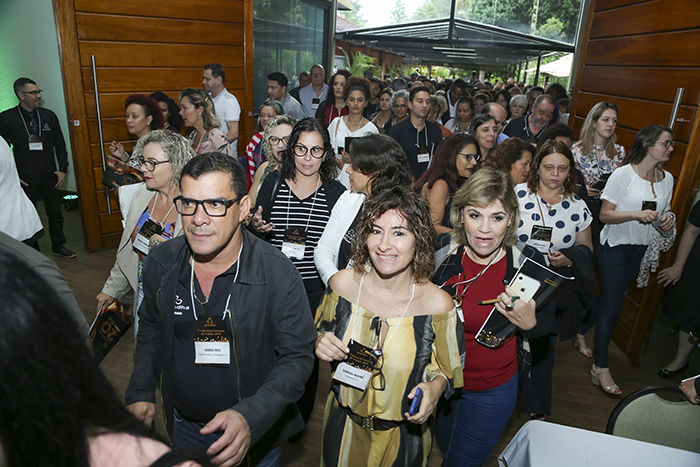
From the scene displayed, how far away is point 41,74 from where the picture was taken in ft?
20.0

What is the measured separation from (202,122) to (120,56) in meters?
1.63

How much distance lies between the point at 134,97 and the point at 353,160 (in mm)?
2614

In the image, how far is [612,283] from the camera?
342cm

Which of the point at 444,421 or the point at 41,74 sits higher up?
the point at 41,74

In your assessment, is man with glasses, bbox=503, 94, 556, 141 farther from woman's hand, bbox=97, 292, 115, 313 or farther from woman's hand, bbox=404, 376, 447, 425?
woman's hand, bbox=97, 292, 115, 313

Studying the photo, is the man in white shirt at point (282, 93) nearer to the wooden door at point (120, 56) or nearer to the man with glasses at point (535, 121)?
the wooden door at point (120, 56)

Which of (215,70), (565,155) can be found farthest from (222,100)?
(565,155)

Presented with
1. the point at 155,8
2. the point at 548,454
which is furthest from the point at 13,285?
the point at 155,8

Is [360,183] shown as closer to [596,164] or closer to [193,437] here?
[193,437]

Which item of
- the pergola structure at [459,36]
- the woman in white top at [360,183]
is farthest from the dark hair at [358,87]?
the pergola structure at [459,36]

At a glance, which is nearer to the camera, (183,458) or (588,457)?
(183,458)

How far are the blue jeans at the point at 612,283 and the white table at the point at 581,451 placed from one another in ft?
5.88

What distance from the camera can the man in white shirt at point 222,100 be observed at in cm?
519

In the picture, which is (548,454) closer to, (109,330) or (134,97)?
(109,330)
